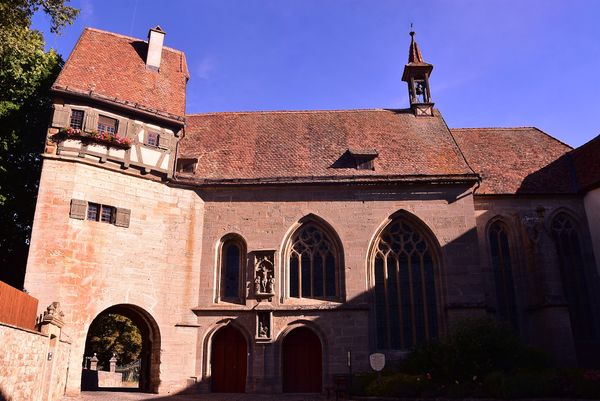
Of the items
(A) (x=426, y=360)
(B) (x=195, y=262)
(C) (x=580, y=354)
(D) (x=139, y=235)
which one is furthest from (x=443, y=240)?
(D) (x=139, y=235)

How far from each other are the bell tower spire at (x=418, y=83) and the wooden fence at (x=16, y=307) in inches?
708

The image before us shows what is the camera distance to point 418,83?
25406 mm

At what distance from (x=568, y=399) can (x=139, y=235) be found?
13377 millimetres

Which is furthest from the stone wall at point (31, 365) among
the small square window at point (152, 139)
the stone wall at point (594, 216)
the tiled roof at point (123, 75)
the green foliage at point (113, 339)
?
the stone wall at point (594, 216)

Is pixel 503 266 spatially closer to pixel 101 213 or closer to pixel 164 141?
pixel 164 141

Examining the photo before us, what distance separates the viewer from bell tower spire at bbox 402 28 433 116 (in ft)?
80.3

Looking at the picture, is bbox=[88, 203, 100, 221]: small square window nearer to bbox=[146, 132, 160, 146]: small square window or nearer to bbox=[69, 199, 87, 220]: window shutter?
bbox=[69, 199, 87, 220]: window shutter

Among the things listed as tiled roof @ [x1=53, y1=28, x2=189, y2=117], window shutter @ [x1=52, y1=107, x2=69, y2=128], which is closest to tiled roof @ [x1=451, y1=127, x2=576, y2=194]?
tiled roof @ [x1=53, y1=28, x2=189, y2=117]

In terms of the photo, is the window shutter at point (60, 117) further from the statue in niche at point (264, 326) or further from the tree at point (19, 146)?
the statue in niche at point (264, 326)

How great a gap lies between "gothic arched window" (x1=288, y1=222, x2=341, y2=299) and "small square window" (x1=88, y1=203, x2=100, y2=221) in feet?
22.2

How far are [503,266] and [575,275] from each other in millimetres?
2762

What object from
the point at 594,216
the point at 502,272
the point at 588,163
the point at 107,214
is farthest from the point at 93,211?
the point at 588,163

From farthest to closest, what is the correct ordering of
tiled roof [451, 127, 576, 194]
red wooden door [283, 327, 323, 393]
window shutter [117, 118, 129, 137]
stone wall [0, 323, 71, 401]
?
tiled roof [451, 127, 576, 194]
window shutter [117, 118, 129, 137]
red wooden door [283, 327, 323, 393]
stone wall [0, 323, 71, 401]

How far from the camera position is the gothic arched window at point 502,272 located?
763 inches
